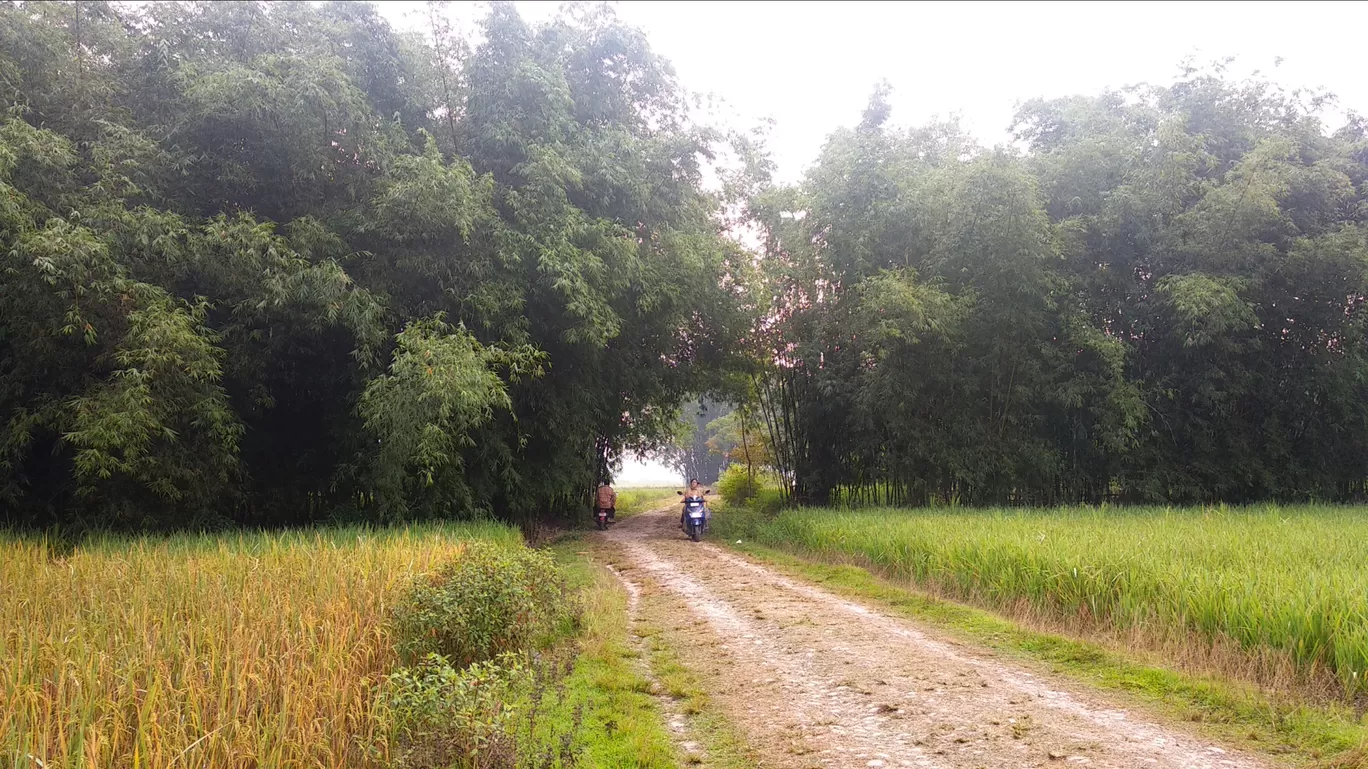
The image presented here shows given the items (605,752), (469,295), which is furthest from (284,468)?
(605,752)

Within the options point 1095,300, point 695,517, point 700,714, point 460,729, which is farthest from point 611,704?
point 1095,300

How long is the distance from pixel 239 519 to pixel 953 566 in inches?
418

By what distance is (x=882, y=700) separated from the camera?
4.22m

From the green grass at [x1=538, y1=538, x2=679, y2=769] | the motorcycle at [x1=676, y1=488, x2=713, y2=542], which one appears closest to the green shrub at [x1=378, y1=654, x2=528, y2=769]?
the green grass at [x1=538, y1=538, x2=679, y2=769]

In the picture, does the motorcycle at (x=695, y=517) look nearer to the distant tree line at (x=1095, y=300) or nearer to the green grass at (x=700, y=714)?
the distant tree line at (x=1095, y=300)

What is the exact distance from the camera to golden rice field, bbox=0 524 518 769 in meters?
2.39

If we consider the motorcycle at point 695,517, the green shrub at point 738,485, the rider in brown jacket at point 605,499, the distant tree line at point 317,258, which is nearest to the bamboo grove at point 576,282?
the distant tree line at point 317,258

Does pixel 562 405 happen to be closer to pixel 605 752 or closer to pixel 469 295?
pixel 469 295

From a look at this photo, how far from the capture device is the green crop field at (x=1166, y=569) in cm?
425

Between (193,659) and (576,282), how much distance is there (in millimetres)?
8160

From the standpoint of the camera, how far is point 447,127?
40.7ft

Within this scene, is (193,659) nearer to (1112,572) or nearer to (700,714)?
(700,714)

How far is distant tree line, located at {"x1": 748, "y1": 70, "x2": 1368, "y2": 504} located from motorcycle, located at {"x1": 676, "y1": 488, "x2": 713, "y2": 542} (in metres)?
3.69

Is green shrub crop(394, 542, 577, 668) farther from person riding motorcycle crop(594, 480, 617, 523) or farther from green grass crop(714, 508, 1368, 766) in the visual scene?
person riding motorcycle crop(594, 480, 617, 523)
